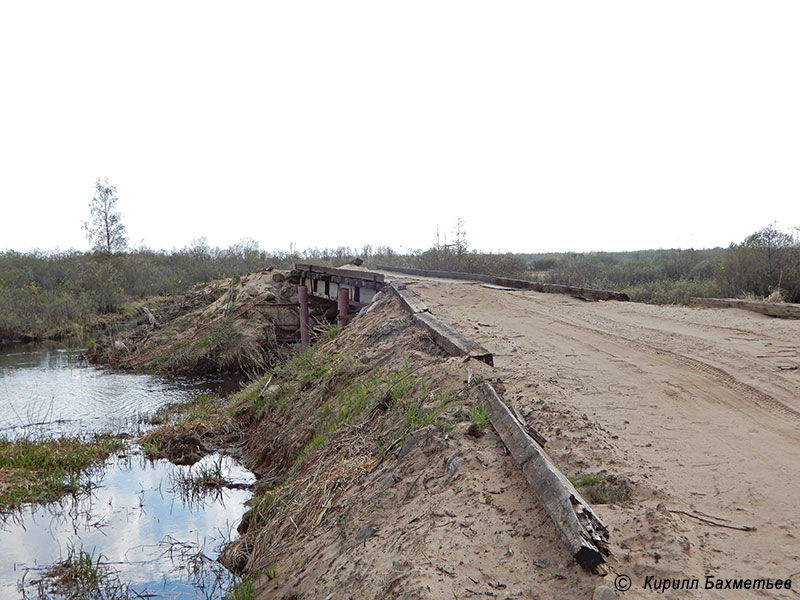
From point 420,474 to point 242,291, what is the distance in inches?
790

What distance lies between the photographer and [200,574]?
575 cm

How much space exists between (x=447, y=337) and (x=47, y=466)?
634 cm

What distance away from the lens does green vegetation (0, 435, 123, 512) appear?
796 cm

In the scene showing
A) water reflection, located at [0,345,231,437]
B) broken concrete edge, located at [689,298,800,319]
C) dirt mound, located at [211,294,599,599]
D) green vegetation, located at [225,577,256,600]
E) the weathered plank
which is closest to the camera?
dirt mound, located at [211,294,599,599]

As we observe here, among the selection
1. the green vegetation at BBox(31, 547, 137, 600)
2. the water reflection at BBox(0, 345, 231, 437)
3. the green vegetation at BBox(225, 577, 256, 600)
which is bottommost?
the water reflection at BBox(0, 345, 231, 437)

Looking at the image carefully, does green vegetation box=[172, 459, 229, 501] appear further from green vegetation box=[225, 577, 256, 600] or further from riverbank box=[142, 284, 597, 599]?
green vegetation box=[225, 577, 256, 600]

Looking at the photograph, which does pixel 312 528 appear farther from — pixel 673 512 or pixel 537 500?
pixel 673 512

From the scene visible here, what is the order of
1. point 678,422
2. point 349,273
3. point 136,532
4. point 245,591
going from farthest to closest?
point 349,273, point 136,532, point 678,422, point 245,591

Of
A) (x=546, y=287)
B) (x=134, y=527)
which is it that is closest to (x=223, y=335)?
(x=546, y=287)

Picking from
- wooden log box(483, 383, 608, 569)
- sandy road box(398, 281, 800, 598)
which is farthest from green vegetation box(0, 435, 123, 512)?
wooden log box(483, 383, 608, 569)

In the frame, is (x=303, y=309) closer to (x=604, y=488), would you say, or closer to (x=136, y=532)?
(x=136, y=532)

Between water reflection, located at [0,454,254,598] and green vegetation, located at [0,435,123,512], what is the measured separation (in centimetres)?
26

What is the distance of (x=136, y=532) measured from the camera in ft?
22.9

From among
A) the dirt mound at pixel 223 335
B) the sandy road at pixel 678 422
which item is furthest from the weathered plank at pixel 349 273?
the sandy road at pixel 678 422
